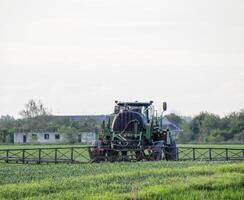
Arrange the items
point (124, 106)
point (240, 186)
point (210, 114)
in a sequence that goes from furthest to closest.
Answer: point (210, 114)
point (124, 106)
point (240, 186)

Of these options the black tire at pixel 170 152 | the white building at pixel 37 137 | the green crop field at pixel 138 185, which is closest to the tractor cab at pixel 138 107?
the black tire at pixel 170 152

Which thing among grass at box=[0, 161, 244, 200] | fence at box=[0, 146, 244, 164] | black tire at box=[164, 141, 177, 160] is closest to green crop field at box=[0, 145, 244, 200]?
grass at box=[0, 161, 244, 200]

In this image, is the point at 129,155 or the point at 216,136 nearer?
the point at 129,155

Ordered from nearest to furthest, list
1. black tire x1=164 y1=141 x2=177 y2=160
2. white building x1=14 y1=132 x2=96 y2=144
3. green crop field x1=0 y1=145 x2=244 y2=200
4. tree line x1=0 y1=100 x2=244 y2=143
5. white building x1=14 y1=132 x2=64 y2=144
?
1. green crop field x1=0 y1=145 x2=244 y2=200
2. black tire x1=164 y1=141 x2=177 y2=160
3. tree line x1=0 y1=100 x2=244 y2=143
4. white building x1=14 y1=132 x2=96 y2=144
5. white building x1=14 y1=132 x2=64 y2=144

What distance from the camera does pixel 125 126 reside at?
109ft

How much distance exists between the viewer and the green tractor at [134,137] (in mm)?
31609

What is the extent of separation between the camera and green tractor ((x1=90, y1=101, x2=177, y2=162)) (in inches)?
1244

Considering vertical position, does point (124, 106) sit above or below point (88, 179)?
above

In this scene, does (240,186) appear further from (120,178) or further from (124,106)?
(124,106)

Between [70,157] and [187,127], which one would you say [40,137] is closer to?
[187,127]

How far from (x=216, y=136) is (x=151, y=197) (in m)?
85.8

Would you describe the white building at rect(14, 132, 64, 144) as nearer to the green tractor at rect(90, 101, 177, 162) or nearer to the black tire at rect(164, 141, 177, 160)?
the green tractor at rect(90, 101, 177, 162)

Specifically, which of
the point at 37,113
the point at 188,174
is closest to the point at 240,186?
the point at 188,174

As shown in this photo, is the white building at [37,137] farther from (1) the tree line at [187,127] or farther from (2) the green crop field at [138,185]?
(2) the green crop field at [138,185]
